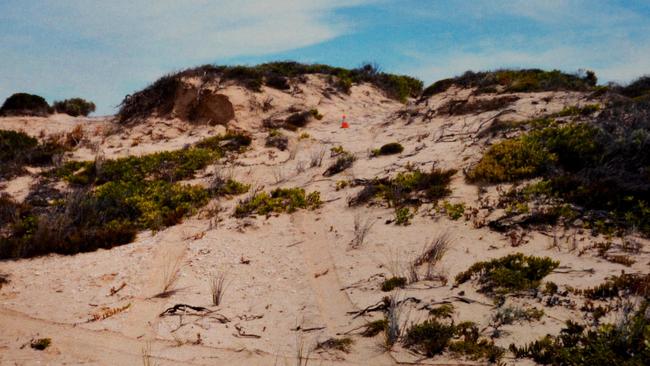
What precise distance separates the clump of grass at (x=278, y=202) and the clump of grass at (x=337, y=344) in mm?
5118

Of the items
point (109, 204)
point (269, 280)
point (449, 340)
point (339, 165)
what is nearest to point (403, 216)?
point (269, 280)

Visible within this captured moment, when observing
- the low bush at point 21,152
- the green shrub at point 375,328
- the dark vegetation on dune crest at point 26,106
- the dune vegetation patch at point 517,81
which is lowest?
the green shrub at point 375,328

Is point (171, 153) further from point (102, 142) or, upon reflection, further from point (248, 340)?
point (248, 340)

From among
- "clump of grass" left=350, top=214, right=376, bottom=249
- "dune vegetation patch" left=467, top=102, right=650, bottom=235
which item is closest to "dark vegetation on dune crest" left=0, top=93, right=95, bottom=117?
"clump of grass" left=350, top=214, right=376, bottom=249

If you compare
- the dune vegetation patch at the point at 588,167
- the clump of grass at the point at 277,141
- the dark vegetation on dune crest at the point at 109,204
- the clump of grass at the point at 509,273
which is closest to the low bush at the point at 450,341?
the clump of grass at the point at 509,273

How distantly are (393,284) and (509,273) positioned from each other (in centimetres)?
167

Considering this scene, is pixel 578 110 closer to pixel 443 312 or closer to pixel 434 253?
pixel 434 253

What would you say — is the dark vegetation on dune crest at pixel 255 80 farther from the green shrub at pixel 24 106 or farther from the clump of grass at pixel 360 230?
the clump of grass at pixel 360 230

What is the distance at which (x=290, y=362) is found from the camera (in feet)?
19.8

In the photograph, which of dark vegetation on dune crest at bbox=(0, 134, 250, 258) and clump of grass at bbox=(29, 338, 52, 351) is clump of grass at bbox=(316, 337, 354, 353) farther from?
dark vegetation on dune crest at bbox=(0, 134, 250, 258)

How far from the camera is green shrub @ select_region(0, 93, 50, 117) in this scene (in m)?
20.9

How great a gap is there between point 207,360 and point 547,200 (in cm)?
678

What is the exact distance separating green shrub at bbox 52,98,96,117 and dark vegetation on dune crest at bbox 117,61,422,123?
5.59 m

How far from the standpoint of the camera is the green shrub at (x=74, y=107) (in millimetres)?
24703
